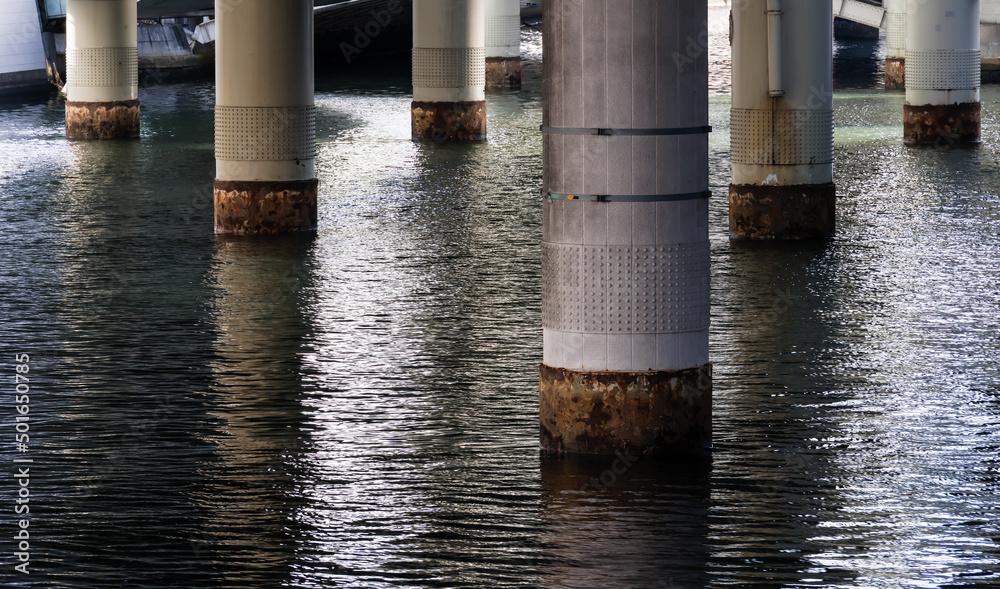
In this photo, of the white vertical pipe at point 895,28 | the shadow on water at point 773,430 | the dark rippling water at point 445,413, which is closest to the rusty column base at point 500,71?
the white vertical pipe at point 895,28

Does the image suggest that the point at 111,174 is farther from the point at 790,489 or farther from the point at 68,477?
the point at 790,489

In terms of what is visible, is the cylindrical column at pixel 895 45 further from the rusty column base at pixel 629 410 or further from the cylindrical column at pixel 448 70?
the rusty column base at pixel 629 410

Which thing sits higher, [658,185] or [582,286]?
[658,185]

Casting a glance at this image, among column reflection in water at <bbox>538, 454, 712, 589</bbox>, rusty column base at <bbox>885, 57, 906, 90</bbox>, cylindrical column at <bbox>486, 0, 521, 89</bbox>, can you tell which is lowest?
column reflection in water at <bbox>538, 454, 712, 589</bbox>

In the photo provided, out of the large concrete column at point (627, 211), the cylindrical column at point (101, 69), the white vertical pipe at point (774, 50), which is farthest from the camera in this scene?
the cylindrical column at point (101, 69)

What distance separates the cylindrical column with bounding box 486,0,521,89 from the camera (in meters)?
45.0

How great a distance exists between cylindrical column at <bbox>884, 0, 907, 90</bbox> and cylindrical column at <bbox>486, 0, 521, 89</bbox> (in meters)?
10.6

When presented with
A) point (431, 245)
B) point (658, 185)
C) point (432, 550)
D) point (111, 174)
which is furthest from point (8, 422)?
point (111, 174)

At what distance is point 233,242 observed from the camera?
18.2 metres

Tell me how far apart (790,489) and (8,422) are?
4.86 meters

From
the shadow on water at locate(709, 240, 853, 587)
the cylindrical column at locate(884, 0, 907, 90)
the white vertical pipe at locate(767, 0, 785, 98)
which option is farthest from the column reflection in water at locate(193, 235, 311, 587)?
the cylindrical column at locate(884, 0, 907, 90)

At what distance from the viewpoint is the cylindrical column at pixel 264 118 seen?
58.6 feet

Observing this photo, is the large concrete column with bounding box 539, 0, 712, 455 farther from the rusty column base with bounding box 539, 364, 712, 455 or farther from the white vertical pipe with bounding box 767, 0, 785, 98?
the white vertical pipe with bounding box 767, 0, 785, 98

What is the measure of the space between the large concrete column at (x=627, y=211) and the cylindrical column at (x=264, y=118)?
9.57 metres
